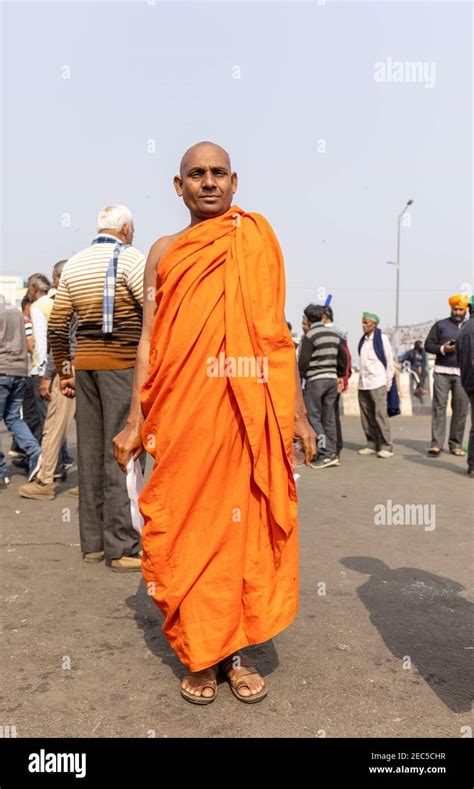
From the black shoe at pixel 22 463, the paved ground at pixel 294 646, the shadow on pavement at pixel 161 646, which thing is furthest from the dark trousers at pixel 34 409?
the shadow on pavement at pixel 161 646

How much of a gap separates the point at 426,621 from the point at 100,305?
2.63 metres

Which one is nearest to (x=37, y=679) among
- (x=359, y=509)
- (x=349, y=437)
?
(x=359, y=509)

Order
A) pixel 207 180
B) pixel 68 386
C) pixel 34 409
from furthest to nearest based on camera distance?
pixel 34 409, pixel 68 386, pixel 207 180

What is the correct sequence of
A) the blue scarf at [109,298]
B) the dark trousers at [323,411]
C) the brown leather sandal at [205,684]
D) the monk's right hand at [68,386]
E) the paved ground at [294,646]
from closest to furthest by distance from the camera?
the paved ground at [294,646], the brown leather sandal at [205,684], the blue scarf at [109,298], the monk's right hand at [68,386], the dark trousers at [323,411]

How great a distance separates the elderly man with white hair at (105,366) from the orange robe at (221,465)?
169 cm

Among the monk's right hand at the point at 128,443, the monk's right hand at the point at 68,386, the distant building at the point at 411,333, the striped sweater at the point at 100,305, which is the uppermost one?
the striped sweater at the point at 100,305

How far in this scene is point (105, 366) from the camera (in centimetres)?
470

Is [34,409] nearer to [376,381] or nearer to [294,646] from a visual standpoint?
[376,381]

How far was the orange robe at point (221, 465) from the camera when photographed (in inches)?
114

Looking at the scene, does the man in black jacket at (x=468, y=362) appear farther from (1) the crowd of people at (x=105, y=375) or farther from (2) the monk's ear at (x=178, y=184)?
(2) the monk's ear at (x=178, y=184)

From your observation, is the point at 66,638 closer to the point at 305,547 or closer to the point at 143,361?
the point at 143,361

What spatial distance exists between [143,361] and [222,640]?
1231 millimetres

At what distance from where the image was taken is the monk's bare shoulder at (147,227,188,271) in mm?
3336

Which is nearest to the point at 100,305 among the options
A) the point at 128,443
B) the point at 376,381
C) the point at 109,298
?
the point at 109,298
